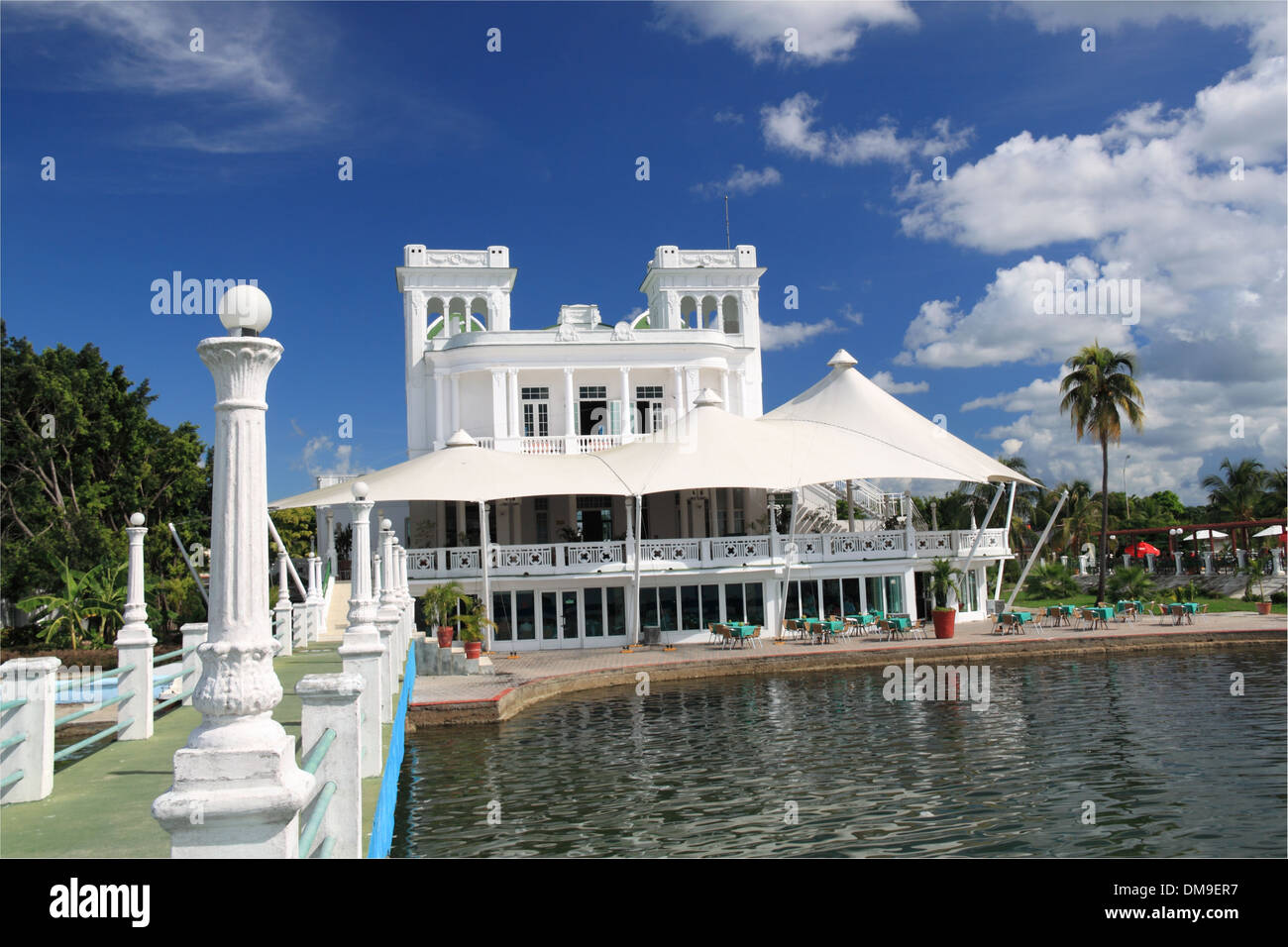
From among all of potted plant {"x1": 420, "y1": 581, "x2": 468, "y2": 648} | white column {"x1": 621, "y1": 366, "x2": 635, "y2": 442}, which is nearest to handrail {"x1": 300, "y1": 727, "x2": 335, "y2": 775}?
potted plant {"x1": 420, "y1": 581, "x2": 468, "y2": 648}

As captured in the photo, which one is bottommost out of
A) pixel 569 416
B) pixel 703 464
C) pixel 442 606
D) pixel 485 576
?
pixel 442 606

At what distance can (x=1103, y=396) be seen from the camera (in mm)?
36312

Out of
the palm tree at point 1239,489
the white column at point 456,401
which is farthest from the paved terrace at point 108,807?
the palm tree at point 1239,489

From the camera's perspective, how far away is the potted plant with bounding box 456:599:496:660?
943 inches

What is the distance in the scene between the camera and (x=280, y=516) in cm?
5369

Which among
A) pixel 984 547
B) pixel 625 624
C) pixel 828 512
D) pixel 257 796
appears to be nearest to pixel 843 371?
pixel 828 512

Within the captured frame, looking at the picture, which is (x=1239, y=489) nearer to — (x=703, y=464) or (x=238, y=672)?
(x=703, y=464)

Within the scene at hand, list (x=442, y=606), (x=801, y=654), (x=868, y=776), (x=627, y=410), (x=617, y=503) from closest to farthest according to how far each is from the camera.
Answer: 1. (x=868, y=776)
2. (x=801, y=654)
3. (x=442, y=606)
4. (x=617, y=503)
5. (x=627, y=410)

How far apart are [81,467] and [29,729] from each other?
3072 centimetres

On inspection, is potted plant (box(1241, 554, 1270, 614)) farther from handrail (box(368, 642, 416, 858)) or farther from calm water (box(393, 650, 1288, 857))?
handrail (box(368, 642, 416, 858))

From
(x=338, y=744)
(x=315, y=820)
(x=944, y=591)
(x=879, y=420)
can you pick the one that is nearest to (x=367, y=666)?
(x=338, y=744)

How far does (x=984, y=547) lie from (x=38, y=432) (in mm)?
31194
